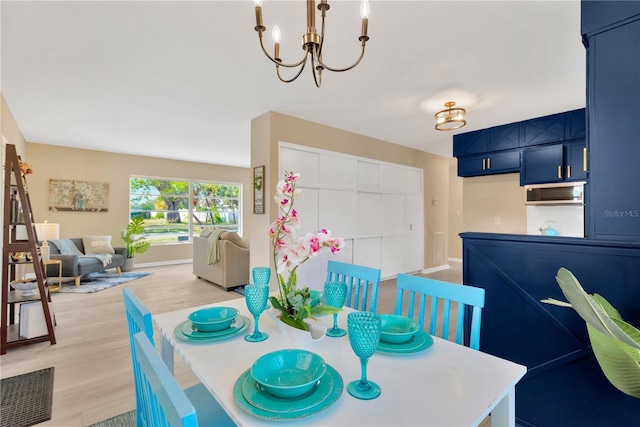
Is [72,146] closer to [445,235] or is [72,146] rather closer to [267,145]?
[267,145]

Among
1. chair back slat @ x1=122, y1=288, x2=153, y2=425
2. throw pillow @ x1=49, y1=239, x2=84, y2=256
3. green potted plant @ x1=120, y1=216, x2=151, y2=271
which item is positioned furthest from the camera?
green potted plant @ x1=120, y1=216, x2=151, y2=271

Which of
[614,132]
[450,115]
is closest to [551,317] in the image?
[614,132]

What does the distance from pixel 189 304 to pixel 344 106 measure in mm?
3191

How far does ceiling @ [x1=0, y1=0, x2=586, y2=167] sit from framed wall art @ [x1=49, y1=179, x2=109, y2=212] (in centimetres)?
150

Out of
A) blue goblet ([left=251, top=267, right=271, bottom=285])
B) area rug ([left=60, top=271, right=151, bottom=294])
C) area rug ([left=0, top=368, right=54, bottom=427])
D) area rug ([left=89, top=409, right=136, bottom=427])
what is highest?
blue goblet ([left=251, top=267, right=271, bottom=285])

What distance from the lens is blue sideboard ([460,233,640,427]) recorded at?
55.3 inches

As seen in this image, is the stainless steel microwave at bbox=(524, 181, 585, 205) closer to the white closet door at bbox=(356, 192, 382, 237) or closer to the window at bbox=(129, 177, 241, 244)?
the white closet door at bbox=(356, 192, 382, 237)

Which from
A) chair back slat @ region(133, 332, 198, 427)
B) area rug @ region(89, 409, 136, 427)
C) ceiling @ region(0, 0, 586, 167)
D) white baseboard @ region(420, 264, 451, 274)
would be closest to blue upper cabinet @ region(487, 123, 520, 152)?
ceiling @ region(0, 0, 586, 167)

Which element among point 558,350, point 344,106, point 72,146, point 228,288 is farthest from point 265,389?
point 72,146

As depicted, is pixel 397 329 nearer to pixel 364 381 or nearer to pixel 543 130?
pixel 364 381

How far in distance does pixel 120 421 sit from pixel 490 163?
529cm

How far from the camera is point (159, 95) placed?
329cm

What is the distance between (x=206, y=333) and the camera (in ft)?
3.98

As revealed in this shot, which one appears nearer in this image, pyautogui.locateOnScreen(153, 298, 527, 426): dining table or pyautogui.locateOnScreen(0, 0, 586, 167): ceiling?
pyautogui.locateOnScreen(153, 298, 527, 426): dining table
